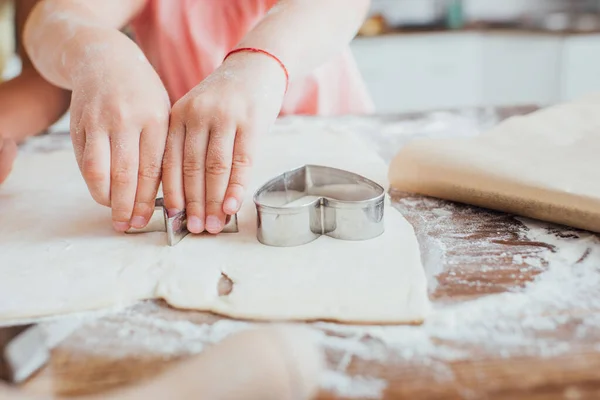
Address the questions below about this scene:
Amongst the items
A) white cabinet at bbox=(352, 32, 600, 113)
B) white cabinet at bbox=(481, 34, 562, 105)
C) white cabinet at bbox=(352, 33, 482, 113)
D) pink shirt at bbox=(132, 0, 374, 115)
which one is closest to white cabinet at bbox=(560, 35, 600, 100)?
white cabinet at bbox=(481, 34, 562, 105)

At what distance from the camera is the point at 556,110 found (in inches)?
40.7

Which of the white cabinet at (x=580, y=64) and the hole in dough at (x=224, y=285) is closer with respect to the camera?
the hole in dough at (x=224, y=285)

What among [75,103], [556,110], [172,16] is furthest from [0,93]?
[556,110]

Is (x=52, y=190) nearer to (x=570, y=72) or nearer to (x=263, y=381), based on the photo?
(x=263, y=381)

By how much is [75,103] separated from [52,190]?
0.22 metres

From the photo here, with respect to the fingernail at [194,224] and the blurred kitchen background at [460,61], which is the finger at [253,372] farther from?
the blurred kitchen background at [460,61]

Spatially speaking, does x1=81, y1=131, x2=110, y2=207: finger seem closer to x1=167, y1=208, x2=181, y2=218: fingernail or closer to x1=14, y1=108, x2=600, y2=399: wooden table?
x1=167, y1=208, x2=181, y2=218: fingernail

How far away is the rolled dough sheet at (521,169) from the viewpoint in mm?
732

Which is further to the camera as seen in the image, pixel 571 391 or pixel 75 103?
pixel 75 103

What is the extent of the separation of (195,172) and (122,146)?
10 cm

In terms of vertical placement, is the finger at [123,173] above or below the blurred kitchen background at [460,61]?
above

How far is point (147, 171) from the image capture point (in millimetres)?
753

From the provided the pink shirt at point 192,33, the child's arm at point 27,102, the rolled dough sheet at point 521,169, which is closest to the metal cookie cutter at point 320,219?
the rolled dough sheet at point 521,169

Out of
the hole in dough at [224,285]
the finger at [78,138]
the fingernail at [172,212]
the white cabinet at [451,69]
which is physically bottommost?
the white cabinet at [451,69]
